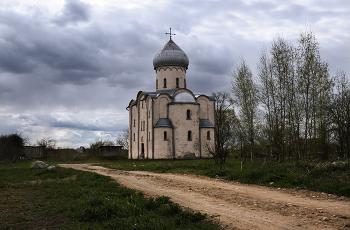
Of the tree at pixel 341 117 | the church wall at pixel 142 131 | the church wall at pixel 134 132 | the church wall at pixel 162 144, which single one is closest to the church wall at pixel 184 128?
the church wall at pixel 162 144

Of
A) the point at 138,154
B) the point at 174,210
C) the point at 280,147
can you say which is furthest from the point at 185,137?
the point at 174,210

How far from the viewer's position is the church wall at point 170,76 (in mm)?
35562

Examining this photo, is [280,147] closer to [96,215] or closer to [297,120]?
[297,120]

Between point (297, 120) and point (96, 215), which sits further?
point (297, 120)

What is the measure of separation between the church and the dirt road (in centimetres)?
2114

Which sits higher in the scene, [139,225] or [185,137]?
[185,137]

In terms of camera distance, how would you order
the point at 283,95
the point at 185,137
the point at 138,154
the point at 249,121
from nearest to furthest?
the point at 283,95 < the point at 249,121 < the point at 185,137 < the point at 138,154

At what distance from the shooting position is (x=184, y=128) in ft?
105

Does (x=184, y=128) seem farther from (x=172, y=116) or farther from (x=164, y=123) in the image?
(x=164, y=123)

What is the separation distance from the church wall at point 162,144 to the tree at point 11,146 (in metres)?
14.0

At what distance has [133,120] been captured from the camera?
37.5 meters

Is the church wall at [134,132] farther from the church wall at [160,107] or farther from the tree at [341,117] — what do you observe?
the tree at [341,117]

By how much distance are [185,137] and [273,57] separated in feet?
55.2

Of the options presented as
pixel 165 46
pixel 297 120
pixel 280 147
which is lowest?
pixel 280 147
